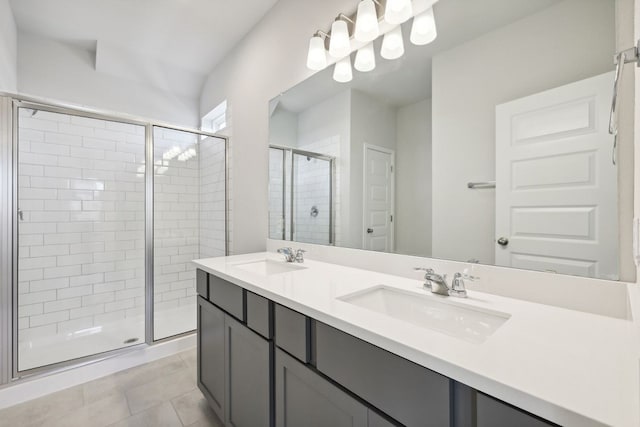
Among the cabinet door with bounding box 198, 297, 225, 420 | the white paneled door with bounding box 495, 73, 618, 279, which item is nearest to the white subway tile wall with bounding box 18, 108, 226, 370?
the cabinet door with bounding box 198, 297, 225, 420

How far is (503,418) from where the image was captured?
49cm

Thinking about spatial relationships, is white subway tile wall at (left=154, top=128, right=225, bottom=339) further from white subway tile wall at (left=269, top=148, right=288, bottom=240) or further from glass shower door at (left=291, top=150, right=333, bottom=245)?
glass shower door at (left=291, top=150, right=333, bottom=245)

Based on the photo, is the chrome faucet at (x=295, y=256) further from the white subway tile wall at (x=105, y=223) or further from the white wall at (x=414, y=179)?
the white subway tile wall at (x=105, y=223)

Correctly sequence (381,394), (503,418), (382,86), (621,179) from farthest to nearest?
1. (382,86)
2. (621,179)
3. (381,394)
4. (503,418)

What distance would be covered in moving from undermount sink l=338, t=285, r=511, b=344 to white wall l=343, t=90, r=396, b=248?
1.43ft

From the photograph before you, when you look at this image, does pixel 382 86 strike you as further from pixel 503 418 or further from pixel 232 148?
pixel 232 148

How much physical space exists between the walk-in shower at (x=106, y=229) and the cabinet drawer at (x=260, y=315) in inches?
63.8

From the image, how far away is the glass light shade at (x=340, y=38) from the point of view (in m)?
1.52

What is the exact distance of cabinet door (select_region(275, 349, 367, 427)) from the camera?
76 cm

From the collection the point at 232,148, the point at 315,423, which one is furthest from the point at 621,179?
the point at 232,148

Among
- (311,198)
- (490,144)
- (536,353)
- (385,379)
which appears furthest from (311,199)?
(536,353)

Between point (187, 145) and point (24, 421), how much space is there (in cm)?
237

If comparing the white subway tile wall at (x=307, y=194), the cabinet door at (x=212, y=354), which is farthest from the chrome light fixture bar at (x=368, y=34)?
the cabinet door at (x=212, y=354)

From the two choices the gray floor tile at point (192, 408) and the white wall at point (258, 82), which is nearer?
the gray floor tile at point (192, 408)
